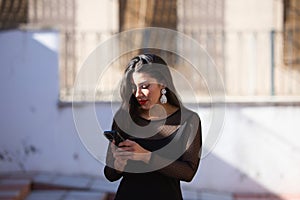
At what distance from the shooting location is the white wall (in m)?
7.21

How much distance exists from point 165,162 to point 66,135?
4555 mm

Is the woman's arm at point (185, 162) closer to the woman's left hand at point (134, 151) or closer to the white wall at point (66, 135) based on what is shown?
the woman's left hand at point (134, 151)

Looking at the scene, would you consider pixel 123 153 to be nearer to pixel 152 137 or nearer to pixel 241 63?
pixel 152 137

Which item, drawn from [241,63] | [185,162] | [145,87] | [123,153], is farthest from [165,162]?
[241,63]

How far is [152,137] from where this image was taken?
9.90ft

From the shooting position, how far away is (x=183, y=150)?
115 inches

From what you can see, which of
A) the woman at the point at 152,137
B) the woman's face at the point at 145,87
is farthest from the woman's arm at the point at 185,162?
the woman's face at the point at 145,87

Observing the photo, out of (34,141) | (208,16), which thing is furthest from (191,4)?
(34,141)

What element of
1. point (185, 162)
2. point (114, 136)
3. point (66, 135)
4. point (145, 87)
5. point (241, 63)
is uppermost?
point (145, 87)

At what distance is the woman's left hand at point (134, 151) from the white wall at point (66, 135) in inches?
174

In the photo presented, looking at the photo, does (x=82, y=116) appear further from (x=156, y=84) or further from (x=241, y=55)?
(x=241, y=55)

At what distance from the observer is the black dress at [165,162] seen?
2.88 metres

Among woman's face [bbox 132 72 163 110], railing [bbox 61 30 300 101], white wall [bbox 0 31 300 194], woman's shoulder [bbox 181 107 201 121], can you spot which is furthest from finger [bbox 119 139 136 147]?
white wall [bbox 0 31 300 194]

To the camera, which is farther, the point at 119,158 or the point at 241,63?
the point at 241,63
